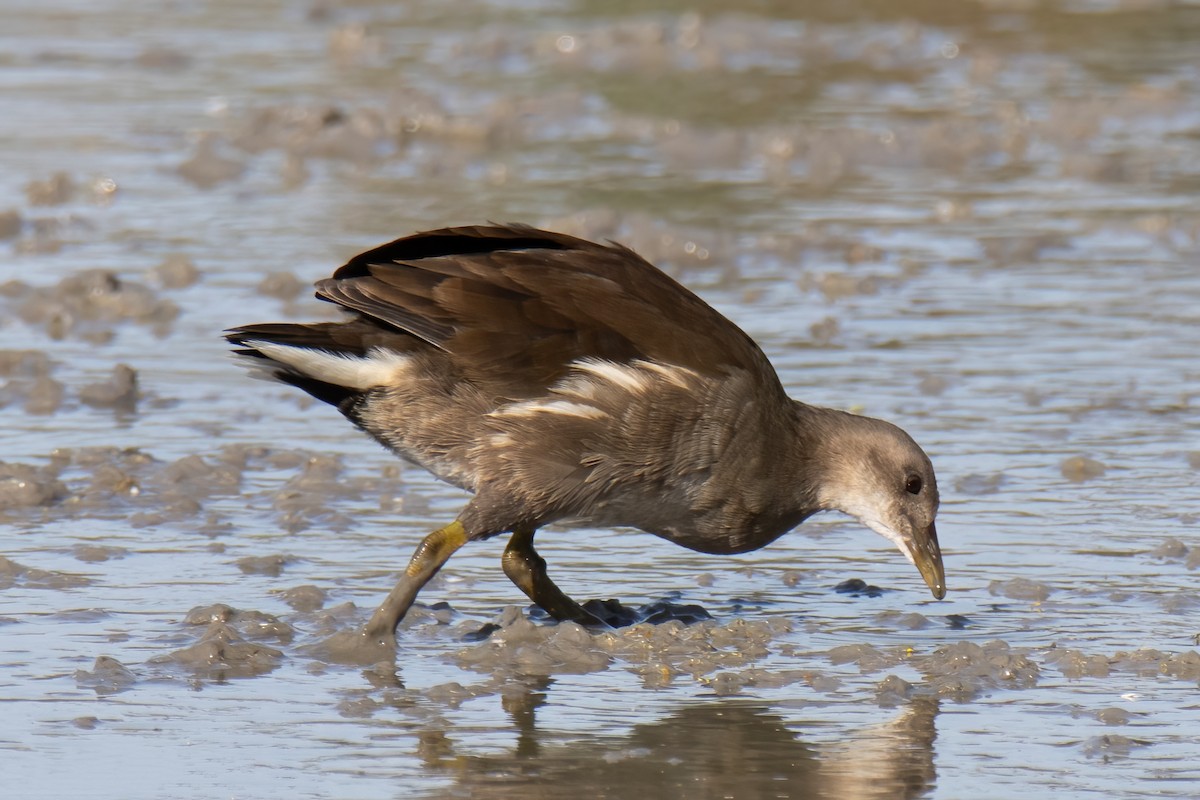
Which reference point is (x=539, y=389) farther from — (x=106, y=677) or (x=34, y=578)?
(x=34, y=578)

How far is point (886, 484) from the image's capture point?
6023 mm

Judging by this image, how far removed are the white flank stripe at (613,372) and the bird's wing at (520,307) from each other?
2 cm

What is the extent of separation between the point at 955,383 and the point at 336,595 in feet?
10.6

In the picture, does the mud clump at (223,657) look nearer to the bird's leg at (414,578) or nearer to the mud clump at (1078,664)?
the bird's leg at (414,578)

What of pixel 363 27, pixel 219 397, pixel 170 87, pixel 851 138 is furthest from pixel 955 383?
pixel 363 27

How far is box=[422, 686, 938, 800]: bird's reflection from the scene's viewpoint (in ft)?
14.6

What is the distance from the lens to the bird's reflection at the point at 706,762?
4.45 metres

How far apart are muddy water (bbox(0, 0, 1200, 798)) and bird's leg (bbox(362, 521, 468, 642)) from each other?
13cm

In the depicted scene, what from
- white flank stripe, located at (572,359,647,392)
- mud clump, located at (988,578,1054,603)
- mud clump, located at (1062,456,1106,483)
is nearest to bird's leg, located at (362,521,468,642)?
white flank stripe, located at (572,359,647,392)

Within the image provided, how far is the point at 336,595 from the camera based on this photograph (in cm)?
592

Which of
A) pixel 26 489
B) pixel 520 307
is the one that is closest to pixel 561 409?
pixel 520 307

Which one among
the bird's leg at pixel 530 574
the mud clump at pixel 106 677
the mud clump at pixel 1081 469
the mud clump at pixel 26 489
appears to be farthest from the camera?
the mud clump at pixel 1081 469

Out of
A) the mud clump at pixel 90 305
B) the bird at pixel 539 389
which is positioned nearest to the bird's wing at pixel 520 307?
the bird at pixel 539 389

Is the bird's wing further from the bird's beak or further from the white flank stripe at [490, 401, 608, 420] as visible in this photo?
the bird's beak
